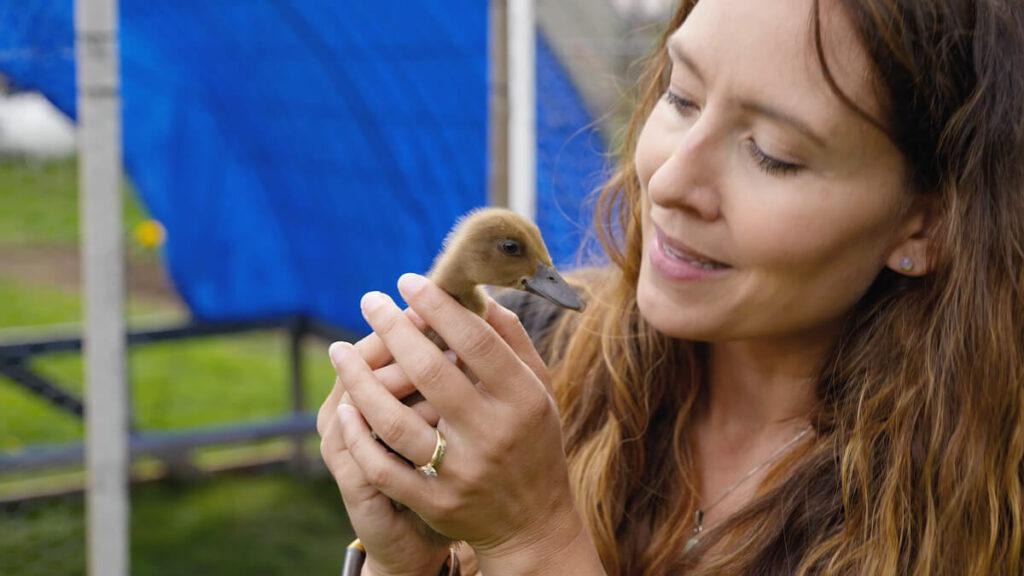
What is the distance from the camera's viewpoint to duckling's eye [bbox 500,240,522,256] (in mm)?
1592

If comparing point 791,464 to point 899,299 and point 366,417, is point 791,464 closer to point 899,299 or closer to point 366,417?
point 899,299

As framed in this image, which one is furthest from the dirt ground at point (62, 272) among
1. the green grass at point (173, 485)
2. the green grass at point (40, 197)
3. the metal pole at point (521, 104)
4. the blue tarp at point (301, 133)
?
the metal pole at point (521, 104)

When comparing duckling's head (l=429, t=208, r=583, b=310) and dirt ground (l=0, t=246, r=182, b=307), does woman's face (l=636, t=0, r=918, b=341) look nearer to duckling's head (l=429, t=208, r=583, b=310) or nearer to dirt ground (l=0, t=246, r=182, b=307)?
duckling's head (l=429, t=208, r=583, b=310)

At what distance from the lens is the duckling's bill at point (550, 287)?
156 cm

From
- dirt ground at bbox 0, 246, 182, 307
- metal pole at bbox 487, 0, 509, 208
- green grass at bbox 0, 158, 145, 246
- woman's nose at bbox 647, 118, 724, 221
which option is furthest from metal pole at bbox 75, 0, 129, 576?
dirt ground at bbox 0, 246, 182, 307

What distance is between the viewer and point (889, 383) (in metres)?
1.56

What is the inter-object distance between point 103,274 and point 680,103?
192cm

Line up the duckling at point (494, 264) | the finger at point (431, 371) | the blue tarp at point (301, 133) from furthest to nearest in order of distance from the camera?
1. the blue tarp at point (301, 133)
2. the duckling at point (494, 264)
3. the finger at point (431, 371)

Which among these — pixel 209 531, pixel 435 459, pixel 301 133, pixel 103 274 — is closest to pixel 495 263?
pixel 435 459

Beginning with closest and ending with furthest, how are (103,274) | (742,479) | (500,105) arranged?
(742,479) → (103,274) → (500,105)

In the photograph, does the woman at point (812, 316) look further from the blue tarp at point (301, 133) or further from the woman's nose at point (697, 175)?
the blue tarp at point (301, 133)

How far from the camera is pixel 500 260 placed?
1.59m

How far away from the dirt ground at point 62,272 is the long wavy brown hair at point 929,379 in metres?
7.18

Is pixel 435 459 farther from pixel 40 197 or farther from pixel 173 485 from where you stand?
pixel 173 485
